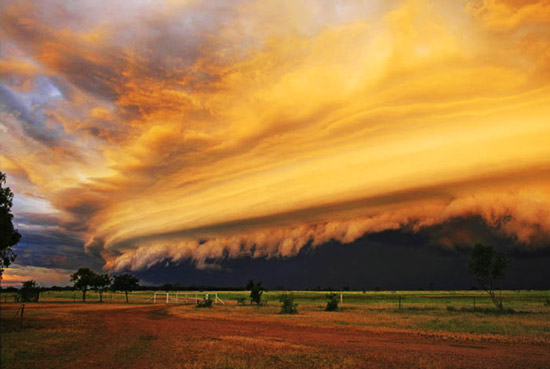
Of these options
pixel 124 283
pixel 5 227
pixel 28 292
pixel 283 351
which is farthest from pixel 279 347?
pixel 124 283

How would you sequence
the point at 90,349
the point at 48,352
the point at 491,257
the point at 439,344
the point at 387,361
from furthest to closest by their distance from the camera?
the point at 491,257
the point at 439,344
the point at 90,349
the point at 48,352
the point at 387,361

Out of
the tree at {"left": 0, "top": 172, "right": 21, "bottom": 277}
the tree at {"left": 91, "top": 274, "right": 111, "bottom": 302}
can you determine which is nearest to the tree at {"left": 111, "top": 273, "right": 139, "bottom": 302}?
the tree at {"left": 91, "top": 274, "right": 111, "bottom": 302}

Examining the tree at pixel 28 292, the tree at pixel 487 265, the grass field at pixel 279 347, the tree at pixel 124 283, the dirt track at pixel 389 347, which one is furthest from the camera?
the tree at pixel 124 283

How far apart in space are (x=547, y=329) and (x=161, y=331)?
3036 centimetres

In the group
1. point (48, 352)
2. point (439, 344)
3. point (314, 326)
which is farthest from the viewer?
point (314, 326)

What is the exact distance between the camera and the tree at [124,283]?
330ft

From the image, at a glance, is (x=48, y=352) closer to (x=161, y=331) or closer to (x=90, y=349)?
(x=90, y=349)

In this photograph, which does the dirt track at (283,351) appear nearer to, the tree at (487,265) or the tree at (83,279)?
the tree at (487,265)

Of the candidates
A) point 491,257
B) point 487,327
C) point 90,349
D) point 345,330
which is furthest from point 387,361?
point 491,257

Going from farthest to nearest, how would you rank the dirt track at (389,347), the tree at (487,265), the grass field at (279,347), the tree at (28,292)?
the tree at (28,292) < the tree at (487,265) < the dirt track at (389,347) < the grass field at (279,347)

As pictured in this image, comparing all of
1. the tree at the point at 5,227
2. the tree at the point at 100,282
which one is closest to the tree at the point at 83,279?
the tree at the point at 100,282

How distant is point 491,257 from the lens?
51938mm

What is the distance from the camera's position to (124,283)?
10162 cm

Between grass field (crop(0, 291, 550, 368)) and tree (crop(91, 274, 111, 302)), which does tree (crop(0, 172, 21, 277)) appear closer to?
grass field (crop(0, 291, 550, 368))
